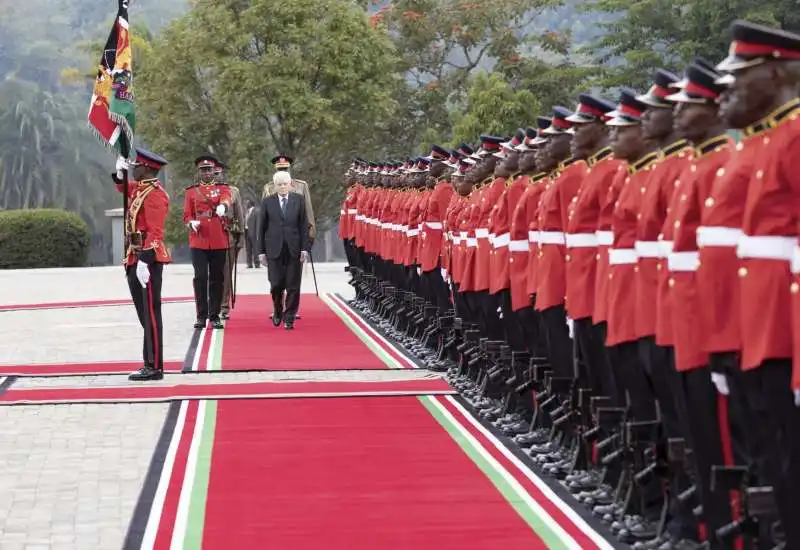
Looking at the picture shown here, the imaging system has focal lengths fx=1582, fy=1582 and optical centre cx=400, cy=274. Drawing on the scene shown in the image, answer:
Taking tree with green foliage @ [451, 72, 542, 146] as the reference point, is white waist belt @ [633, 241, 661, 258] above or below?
below

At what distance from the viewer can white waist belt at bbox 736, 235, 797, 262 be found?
562 cm

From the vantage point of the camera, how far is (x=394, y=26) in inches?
1620

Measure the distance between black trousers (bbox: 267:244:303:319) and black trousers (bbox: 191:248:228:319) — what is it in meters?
0.62

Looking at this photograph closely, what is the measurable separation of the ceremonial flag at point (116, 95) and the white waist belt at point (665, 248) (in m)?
8.33

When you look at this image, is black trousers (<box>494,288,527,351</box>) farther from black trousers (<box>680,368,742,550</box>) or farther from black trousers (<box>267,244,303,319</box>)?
black trousers (<box>267,244,303,319</box>)

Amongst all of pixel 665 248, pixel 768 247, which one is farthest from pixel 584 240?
pixel 768 247

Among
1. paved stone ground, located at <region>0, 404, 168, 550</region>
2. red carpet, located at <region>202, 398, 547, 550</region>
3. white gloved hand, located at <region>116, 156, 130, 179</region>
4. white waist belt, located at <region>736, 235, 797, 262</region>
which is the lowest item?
paved stone ground, located at <region>0, 404, 168, 550</region>

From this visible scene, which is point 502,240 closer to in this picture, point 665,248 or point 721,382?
point 665,248

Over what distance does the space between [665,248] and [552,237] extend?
7.83ft

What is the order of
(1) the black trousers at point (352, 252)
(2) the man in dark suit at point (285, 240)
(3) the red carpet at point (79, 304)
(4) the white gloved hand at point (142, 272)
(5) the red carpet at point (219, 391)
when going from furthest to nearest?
(3) the red carpet at point (79, 304), (1) the black trousers at point (352, 252), (2) the man in dark suit at point (285, 240), (4) the white gloved hand at point (142, 272), (5) the red carpet at point (219, 391)

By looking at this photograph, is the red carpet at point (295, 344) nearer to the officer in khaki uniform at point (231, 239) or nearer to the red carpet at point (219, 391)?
the officer in khaki uniform at point (231, 239)

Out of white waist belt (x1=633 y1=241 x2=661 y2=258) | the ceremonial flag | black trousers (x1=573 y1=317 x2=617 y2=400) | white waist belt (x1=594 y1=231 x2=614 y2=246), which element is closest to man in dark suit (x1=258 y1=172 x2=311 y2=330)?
the ceremonial flag

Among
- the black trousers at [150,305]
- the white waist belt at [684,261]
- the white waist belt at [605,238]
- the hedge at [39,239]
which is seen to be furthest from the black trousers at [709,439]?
the hedge at [39,239]

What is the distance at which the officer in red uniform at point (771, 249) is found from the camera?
5633mm
